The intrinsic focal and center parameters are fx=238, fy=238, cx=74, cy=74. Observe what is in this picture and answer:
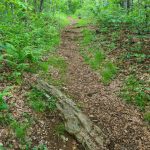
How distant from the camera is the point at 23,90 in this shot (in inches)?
288

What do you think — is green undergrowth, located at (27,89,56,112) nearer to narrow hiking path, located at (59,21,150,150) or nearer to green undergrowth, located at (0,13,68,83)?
green undergrowth, located at (0,13,68,83)

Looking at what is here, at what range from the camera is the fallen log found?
5738mm

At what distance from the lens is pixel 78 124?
627 cm

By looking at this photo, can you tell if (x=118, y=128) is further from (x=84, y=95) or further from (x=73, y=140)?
(x=84, y=95)

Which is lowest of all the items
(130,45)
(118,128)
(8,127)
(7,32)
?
(118,128)

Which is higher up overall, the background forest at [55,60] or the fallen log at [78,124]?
the background forest at [55,60]

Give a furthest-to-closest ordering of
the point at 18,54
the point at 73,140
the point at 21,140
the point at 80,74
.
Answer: the point at 80,74 → the point at 18,54 → the point at 73,140 → the point at 21,140

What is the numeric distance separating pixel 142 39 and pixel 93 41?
314cm

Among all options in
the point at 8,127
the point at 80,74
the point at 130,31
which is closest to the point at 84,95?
→ the point at 80,74

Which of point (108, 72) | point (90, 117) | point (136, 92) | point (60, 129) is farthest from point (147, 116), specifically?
point (108, 72)

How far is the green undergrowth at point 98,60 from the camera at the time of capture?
9.73 metres

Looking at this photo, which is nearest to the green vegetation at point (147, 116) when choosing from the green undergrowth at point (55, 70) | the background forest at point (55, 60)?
the background forest at point (55, 60)

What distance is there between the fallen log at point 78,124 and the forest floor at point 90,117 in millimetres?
161

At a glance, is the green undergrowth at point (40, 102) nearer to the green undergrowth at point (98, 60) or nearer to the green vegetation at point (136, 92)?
the green vegetation at point (136, 92)
